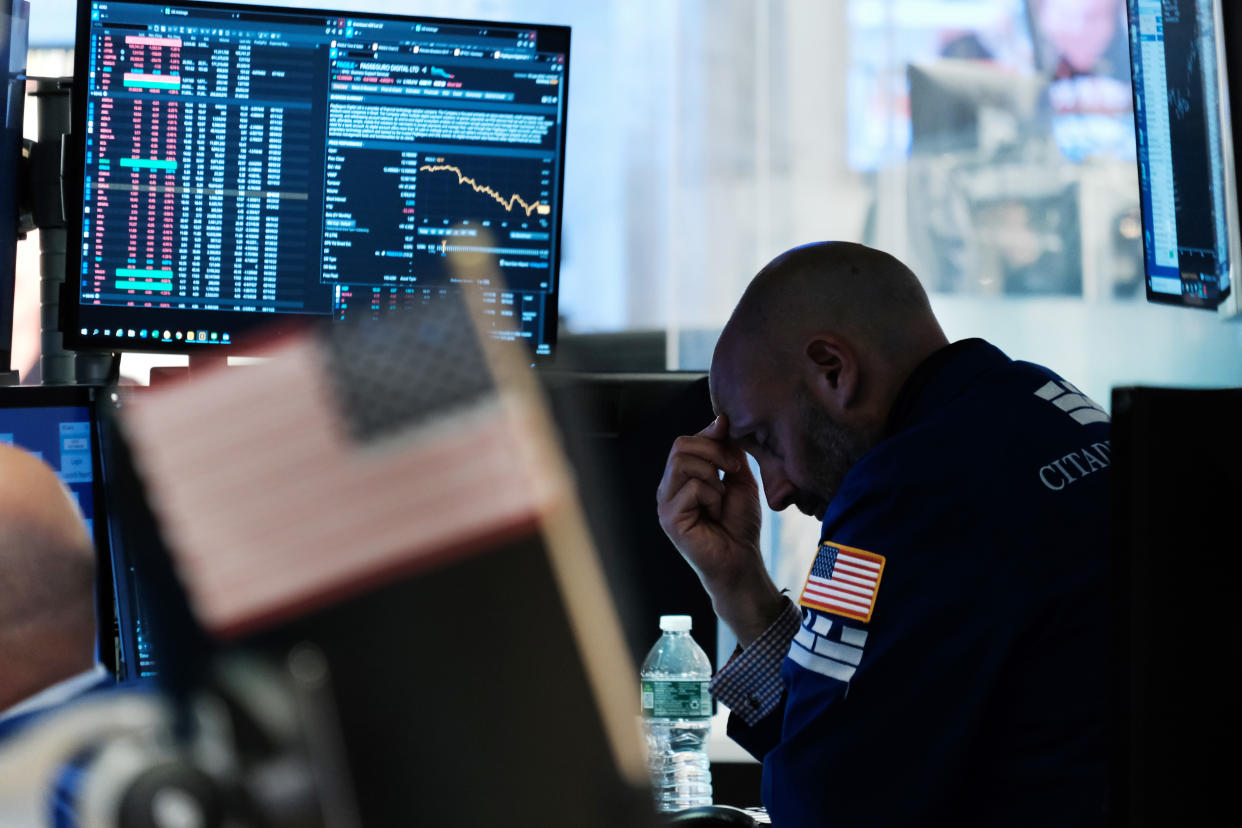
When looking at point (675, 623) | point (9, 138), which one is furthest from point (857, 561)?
point (9, 138)

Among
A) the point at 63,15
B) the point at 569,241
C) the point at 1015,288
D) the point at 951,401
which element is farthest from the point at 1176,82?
the point at 63,15

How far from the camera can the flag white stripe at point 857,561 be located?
1.09m

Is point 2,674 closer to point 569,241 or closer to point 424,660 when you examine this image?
point 424,660

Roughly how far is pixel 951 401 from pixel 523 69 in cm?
70

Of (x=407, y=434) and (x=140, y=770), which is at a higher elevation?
(x=407, y=434)

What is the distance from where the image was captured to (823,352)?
4.31ft

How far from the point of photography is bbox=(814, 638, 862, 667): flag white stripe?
3.52ft

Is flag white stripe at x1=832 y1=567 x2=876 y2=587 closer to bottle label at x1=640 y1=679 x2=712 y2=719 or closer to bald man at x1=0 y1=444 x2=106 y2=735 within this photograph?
bottle label at x1=640 y1=679 x2=712 y2=719

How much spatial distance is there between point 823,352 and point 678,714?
56cm

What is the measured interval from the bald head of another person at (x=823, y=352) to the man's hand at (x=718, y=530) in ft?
0.29

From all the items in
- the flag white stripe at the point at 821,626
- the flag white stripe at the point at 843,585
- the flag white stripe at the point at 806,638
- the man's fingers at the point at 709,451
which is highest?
the man's fingers at the point at 709,451

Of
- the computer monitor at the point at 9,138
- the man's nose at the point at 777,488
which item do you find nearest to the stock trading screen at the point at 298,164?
the computer monitor at the point at 9,138

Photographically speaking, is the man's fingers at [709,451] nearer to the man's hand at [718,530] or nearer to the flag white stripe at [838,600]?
the man's hand at [718,530]

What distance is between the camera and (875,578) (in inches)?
42.7
